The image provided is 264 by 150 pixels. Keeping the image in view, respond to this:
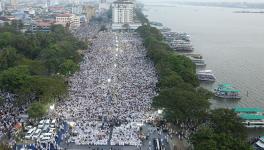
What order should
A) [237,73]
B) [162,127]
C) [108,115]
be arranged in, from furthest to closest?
[237,73] < [108,115] < [162,127]

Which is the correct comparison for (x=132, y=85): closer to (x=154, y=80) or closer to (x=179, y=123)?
(x=154, y=80)

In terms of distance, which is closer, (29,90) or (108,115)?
(108,115)

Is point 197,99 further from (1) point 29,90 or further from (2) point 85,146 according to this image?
(1) point 29,90

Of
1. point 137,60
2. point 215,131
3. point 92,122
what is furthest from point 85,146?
point 137,60

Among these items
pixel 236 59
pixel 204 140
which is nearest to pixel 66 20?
pixel 236 59

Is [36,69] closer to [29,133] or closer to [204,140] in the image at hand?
[29,133]

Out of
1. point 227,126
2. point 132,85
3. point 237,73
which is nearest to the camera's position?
point 227,126

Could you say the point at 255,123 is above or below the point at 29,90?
below
